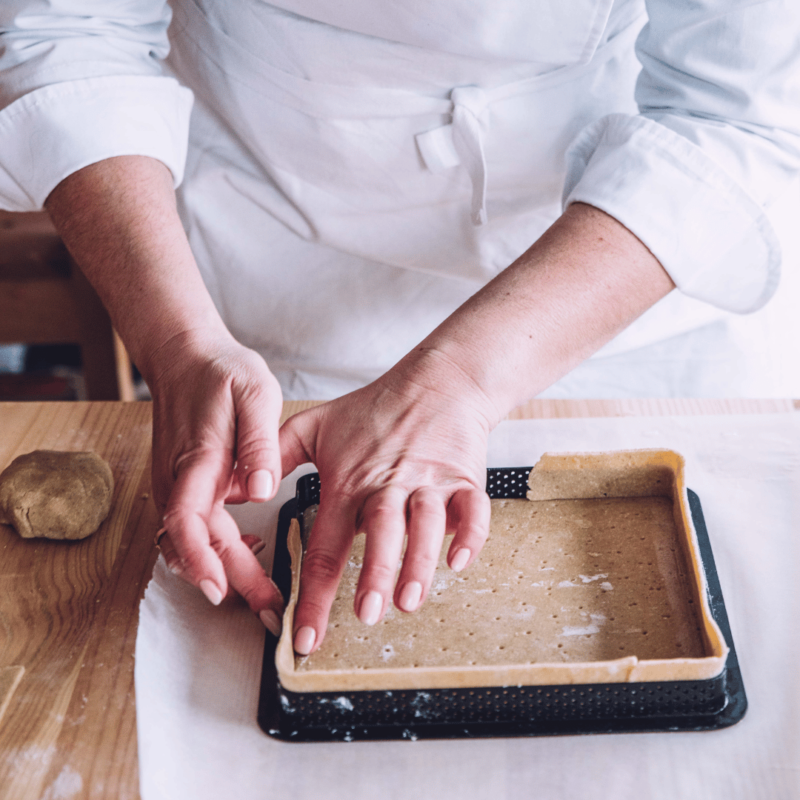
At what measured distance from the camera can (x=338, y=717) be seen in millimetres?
674

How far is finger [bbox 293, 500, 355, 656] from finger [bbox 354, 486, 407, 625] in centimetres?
2

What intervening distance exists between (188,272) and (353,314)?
350 millimetres

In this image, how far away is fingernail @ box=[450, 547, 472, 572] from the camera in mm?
685

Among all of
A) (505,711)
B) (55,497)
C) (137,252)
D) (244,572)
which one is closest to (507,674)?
(505,711)

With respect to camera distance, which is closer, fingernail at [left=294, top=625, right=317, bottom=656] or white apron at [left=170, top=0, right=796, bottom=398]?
fingernail at [left=294, top=625, right=317, bottom=656]

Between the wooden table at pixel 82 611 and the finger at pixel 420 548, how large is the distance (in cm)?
27

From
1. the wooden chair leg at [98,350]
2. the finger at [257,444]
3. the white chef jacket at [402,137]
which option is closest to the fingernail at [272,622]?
the finger at [257,444]

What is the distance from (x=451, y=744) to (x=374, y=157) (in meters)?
0.75

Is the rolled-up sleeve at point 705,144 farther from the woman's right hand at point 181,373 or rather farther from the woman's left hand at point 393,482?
the woman's right hand at point 181,373

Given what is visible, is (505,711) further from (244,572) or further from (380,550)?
(244,572)

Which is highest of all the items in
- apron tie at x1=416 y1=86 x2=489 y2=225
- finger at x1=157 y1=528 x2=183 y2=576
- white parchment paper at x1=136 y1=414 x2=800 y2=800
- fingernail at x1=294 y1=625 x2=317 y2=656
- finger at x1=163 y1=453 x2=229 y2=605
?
apron tie at x1=416 y1=86 x2=489 y2=225

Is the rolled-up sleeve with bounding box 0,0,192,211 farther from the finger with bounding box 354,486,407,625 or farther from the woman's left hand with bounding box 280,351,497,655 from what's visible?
the finger with bounding box 354,486,407,625

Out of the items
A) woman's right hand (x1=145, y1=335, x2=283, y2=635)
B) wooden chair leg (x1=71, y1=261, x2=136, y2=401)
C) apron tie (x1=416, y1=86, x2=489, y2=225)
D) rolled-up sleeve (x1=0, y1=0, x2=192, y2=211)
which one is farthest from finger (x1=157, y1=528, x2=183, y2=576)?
wooden chair leg (x1=71, y1=261, x2=136, y2=401)

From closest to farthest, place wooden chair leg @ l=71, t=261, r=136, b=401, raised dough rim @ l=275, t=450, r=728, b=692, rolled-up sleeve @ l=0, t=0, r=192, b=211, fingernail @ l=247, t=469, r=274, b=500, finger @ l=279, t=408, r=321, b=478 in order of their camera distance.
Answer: raised dough rim @ l=275, t=450, r=728, b=692 → fingernail @ l=247, t=469, r=274, b=500 → finger @ l=279, t=408, r=321, b=478 → rolled-up sleeve @ l=0, t=0, r=192, b=211 → wooden chair leg @ l=71, t=261, r=136, b=401
